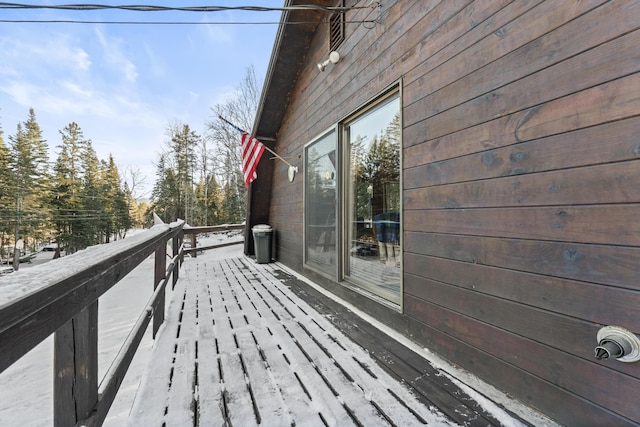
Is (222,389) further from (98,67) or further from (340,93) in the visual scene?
(98,67)

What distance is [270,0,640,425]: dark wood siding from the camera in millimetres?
1130

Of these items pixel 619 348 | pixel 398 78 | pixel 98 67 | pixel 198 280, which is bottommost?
pixel 198 280

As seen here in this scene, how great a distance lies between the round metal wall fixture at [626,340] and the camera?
107cm

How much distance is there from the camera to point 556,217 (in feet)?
4.31

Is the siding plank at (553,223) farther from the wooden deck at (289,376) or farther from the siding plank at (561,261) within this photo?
the wooden deck at (289,376)

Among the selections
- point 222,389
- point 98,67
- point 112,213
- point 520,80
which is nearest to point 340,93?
point 520,80

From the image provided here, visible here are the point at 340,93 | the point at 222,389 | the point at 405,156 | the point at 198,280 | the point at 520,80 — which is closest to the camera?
the point at 520,80

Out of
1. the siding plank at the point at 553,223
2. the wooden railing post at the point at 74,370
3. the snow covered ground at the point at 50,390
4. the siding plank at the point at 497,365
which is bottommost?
the snow covered ground at the point at 50,390

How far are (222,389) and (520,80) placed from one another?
2317 millimetres

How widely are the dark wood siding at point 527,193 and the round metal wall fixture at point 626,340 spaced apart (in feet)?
0.09

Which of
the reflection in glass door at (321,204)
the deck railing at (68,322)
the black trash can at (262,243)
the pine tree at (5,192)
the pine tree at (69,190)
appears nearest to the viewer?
the deck railing at (68,322)

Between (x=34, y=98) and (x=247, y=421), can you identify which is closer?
(x=247, y=421)

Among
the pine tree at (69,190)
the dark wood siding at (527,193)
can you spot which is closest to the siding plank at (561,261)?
the dark wood siding at (527,193)

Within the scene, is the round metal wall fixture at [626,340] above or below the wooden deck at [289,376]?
above
